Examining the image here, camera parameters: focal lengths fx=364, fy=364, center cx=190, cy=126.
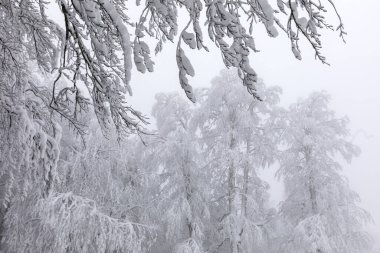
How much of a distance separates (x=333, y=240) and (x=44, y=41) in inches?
425

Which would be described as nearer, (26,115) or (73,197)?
(26,115)

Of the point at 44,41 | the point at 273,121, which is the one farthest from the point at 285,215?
the point at 44,41

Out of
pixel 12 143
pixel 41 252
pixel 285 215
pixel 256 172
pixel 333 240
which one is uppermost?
pixel 256 172

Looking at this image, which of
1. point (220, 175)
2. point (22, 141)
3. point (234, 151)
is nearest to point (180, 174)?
point (220, 175)

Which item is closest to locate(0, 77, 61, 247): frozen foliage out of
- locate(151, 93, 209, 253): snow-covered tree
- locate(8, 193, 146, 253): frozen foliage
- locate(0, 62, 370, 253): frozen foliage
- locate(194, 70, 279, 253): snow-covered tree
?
locate(8, 193, 146, 253): frozen foliage

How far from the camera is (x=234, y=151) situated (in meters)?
12.0

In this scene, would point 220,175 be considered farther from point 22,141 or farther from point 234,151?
point 22,141

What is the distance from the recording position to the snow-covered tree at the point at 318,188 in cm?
1176

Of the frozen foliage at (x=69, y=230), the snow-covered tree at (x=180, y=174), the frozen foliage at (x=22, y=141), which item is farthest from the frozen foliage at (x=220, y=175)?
the frozen foliage at (x=22, y=141)

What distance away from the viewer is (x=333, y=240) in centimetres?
1168

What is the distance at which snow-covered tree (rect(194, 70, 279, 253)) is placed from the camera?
38.7ft

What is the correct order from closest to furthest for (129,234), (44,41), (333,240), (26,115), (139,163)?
(26,115) < (44,41) < (129,234) < (333,240) < (139,163)

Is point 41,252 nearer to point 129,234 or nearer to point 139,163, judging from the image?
point 129,234

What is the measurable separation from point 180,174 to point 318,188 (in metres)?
4.98
